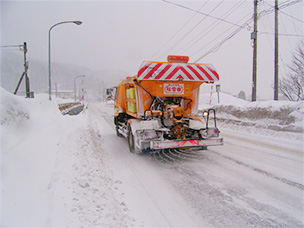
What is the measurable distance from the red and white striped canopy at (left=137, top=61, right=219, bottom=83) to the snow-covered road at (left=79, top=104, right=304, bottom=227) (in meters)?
2.30

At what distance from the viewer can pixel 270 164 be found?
551 cm

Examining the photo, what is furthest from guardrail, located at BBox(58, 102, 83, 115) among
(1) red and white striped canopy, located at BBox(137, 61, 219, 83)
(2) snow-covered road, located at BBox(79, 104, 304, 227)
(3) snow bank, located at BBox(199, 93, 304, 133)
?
(1) red and white striped canopy, located at BBox(137, 61, 219, 83)

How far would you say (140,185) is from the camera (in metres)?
4.41

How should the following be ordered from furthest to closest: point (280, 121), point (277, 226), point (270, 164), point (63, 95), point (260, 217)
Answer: point (63, 95), point (280, 121), point (270, 164), point (260, 217), point (277, 226)

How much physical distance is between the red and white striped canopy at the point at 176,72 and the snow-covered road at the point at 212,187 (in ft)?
7.54

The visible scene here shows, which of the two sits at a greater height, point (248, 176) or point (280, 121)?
point (280, 121)

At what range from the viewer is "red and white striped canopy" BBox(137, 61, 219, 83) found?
19.3ft

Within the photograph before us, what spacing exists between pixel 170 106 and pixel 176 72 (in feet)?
3.27

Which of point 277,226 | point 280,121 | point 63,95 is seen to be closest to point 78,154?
point 277,226

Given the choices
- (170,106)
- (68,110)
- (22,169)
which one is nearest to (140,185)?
(22,169)

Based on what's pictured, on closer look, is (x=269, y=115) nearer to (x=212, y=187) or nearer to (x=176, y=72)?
(x=176, y=72)

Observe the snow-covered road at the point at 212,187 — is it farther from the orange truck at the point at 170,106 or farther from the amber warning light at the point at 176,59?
the amber warning light at the point at 176,59

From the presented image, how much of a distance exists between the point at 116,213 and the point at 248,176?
305cm

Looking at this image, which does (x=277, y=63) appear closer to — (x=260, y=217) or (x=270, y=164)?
(x=270, y=164)
